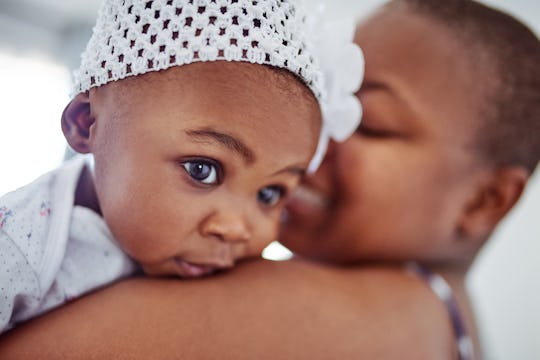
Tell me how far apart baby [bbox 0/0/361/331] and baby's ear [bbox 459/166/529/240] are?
53cm

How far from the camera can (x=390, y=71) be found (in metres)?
0.85

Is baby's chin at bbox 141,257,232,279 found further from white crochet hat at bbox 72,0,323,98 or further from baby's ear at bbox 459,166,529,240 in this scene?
baby's ear at bbox 459,166,529,240

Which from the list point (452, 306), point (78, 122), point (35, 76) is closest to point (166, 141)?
point (78, 122)

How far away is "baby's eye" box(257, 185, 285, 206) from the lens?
2.09ft

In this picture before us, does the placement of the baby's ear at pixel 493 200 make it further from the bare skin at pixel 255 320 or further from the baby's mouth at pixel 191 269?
the baby's mouth at pixel 191 269

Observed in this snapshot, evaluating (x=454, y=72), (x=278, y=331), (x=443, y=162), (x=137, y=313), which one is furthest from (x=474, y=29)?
(x=137, y=313)

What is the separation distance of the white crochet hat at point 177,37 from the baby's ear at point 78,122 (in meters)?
0.02

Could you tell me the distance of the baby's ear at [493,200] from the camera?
36.9 inches

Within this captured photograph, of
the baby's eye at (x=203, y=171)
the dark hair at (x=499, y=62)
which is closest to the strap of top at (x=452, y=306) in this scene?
the dark hair at (x=499, y=62)

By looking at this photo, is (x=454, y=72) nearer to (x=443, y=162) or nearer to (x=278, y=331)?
(x=443, y=162)

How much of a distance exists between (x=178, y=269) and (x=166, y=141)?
7.5 inches

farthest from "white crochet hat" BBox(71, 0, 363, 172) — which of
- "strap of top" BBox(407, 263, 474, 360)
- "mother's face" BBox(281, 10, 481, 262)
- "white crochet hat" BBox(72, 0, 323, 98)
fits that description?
"strap of top" BBox(407, 263, 474, 360)

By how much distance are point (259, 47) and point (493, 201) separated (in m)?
0.69

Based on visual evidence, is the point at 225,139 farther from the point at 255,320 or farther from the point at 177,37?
the point at 255,320
